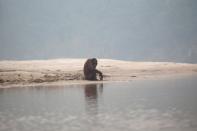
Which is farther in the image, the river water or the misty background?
the misty background

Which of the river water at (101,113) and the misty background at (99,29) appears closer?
the river water at (101,113)

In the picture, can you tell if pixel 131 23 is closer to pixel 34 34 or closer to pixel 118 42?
pixel 118 42

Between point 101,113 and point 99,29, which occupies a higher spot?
point 99,29

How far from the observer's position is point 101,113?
30.6 feet

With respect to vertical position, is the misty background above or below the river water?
above

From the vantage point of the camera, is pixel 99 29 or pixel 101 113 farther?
pixel 99 29

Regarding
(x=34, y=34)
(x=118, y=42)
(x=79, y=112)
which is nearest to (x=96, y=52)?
(x=118, y=42)

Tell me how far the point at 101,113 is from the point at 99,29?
51271 mm

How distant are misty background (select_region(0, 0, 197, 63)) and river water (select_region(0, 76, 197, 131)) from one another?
39001mm

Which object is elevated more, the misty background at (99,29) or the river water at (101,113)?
the misty background at (99,29)

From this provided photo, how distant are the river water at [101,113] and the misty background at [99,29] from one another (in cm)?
3900

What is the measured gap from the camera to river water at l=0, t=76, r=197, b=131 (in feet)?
25.3

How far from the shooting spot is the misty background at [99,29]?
54094mm

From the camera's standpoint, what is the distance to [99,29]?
198 feet
